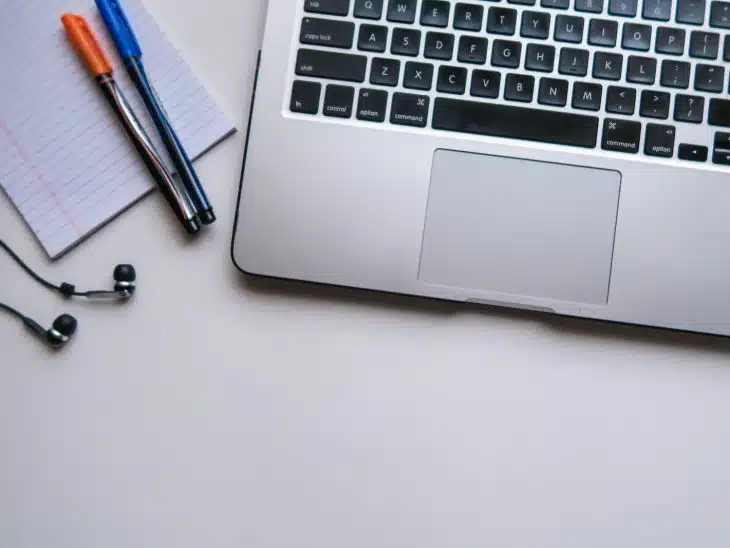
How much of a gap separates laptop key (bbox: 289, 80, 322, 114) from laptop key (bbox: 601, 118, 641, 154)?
0.67 feet

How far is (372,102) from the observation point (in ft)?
1.76

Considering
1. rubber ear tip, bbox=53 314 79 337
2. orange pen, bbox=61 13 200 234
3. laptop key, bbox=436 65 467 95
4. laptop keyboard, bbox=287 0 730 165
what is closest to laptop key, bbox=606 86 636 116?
laptop keyboard, bbox=287 0 730 165

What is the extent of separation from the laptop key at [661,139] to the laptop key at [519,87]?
0.09m

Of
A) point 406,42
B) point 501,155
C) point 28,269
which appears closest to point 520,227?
point 501,155

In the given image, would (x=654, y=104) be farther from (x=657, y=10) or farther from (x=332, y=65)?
(x=332, y=65)

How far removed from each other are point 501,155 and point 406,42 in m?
0.10

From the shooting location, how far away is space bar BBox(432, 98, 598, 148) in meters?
0.53

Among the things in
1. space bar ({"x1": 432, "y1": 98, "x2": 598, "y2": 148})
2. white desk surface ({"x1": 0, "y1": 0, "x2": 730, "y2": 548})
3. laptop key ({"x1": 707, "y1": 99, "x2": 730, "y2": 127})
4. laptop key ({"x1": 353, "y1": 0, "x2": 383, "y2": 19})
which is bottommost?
white desk surface ({"x1": 0, "y1": 0, "x2": 730, "y2": 548})

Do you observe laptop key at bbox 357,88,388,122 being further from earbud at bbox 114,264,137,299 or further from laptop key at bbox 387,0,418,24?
earbud at bbox 114,264,137,299

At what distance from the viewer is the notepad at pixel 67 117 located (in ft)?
1.90

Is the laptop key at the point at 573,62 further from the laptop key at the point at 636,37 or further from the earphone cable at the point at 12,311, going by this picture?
the earphone cable at the point at 12,311

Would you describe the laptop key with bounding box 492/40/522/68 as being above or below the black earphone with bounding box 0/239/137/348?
above

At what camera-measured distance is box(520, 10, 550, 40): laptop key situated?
21.0 inches

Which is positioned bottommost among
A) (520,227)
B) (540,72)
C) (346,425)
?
(346,425)
